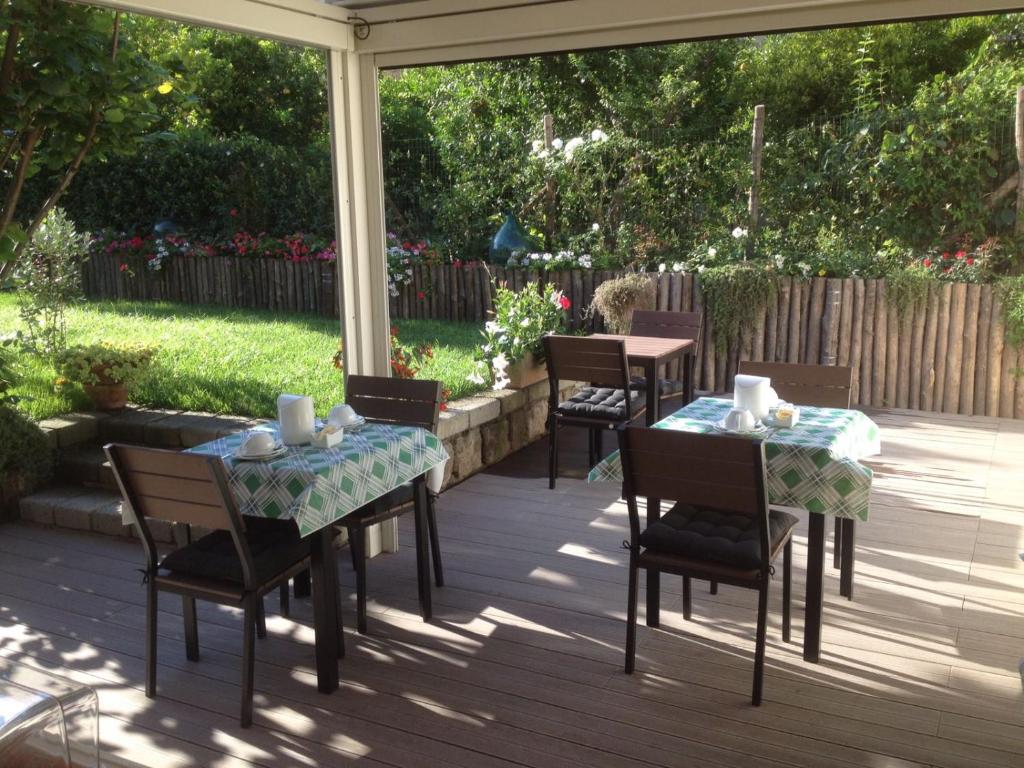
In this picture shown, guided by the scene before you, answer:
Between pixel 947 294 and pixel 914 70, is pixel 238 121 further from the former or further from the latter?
pixel 947 294

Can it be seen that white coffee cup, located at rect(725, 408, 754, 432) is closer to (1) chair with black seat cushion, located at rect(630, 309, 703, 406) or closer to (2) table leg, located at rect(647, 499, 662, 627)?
(2) table leg, located at rect(647, 499, 662, 627)

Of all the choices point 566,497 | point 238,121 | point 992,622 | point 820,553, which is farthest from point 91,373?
point 238,121

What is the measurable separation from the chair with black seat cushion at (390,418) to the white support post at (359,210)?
0.82 feet

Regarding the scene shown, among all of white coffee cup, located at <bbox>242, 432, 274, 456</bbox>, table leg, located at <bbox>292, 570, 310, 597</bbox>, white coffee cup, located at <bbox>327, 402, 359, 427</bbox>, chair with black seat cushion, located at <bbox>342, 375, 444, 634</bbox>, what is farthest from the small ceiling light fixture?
table leg, located at <bbox>292, 570, 310, 597</bbox>

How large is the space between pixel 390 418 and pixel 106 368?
268 cm

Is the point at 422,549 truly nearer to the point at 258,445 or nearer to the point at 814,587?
the point at 258,445

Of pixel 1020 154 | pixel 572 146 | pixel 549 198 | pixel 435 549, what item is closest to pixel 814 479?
pixel 435 549

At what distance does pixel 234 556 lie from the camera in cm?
327

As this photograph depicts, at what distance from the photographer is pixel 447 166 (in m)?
12.0

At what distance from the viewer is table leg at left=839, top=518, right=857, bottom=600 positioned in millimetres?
3852

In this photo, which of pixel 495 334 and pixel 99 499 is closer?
pixel 99 499

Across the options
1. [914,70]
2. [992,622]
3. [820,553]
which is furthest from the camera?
[914,70]

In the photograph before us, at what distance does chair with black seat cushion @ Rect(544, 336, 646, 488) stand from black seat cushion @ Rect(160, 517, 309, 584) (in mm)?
2423

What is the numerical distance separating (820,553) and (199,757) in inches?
85.1
